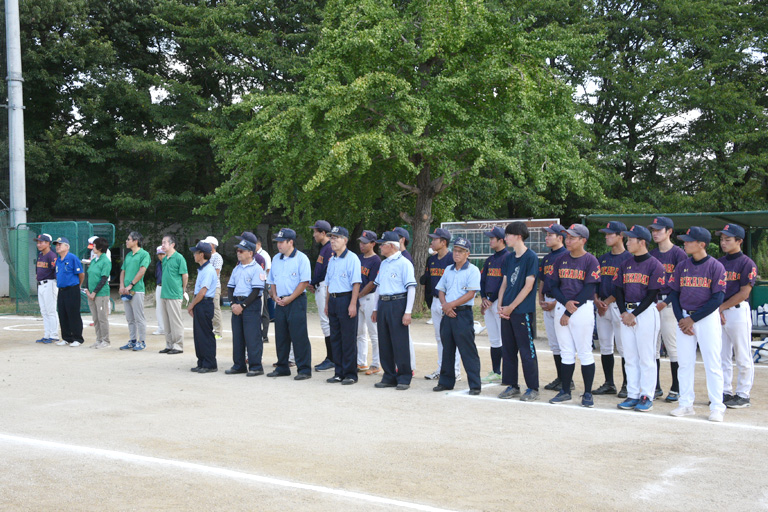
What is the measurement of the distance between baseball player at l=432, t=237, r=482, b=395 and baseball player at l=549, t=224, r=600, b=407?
3.21ft

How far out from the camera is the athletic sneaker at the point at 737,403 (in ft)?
25.6

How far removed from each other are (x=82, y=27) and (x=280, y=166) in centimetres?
1306

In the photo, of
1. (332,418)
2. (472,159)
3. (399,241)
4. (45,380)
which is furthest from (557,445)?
(472,159)

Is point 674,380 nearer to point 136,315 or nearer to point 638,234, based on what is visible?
point 638,234

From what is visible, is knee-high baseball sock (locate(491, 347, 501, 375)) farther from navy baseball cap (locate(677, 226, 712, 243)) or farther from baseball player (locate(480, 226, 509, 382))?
navy baseball cap (locate(677, 226, 712, 243))

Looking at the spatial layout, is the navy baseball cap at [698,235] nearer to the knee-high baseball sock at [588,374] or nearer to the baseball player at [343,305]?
the knee-high baseball sock at [588,374]

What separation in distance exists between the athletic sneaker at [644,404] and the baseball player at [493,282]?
1.92m

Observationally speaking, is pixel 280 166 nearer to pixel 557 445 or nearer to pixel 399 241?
pixel 399 241

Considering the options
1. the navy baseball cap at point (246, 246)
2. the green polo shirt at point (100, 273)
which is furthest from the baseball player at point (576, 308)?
the green polo shirt at point (100, 273)

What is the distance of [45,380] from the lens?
30.9 ft

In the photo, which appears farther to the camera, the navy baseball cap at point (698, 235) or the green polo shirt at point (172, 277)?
the green polo shirt at point (172, 277)

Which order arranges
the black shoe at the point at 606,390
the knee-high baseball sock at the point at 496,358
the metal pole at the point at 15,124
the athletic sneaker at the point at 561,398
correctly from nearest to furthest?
the athletic sneaker at the point at 561,398
the black shoe at the point at 606,390
the knee-high baseball sock at the point at 496,358
the metal pole at the point at 15,124

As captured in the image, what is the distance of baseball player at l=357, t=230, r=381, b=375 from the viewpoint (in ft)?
32.6

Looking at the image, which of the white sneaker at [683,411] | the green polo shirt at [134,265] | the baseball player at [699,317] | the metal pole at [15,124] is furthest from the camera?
the metal pole at [15,124]
